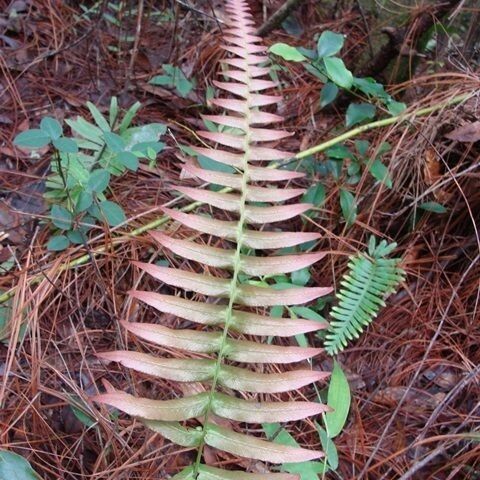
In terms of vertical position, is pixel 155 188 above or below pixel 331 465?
above

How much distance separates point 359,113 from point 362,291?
0.59m

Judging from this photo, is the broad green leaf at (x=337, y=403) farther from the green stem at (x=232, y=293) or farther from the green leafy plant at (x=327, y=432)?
the green stem at (x=232, y=293)

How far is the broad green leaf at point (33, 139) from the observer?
145 cm

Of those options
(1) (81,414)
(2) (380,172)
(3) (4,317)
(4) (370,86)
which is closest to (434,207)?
(2) (380,172)

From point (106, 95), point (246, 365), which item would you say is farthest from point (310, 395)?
point (106, 95)

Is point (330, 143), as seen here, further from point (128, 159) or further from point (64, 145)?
point (64, 145)

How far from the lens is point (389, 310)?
5.64 feet

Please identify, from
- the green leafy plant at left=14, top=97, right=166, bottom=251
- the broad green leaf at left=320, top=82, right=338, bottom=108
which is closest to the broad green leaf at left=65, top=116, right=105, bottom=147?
the green leafy plant at left=14, top=97, right=166, bottom=251

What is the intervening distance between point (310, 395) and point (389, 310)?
1.25 feet

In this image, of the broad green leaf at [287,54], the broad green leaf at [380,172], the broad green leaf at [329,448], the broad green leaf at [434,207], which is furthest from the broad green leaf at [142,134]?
the broad green leaf at [329,448]

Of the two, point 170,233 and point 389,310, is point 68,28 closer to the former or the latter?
point 170,233

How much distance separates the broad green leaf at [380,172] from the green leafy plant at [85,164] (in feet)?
2.07

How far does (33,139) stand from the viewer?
146 centimetres

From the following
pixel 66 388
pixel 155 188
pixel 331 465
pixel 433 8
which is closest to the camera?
pixel 331 465
